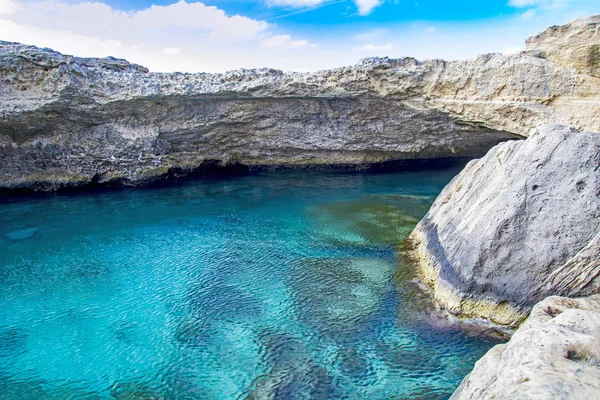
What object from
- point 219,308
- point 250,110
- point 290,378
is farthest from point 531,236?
point 250,110

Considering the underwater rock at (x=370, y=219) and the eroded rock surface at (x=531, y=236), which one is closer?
the eroded rock surface at (x=531, y=236)

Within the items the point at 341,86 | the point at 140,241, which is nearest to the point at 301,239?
the point at 140,241

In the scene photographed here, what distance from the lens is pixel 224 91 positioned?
15211mm

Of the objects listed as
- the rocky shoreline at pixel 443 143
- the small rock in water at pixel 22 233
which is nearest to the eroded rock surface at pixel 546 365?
the rocky shoreline at pixel 443 143

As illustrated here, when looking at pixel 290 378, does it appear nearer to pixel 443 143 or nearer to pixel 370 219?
pixel 370 219

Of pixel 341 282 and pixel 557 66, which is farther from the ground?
pixel 557 66

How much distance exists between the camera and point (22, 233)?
39.2 feet

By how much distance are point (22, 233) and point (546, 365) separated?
42.5ft

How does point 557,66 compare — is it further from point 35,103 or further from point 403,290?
point 35,103

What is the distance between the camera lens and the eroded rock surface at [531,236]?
6203mm

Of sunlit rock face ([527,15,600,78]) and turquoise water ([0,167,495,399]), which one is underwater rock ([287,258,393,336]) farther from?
sunlit rock face ([527,15,600,78])

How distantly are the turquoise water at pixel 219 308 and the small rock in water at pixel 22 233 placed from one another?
57mm

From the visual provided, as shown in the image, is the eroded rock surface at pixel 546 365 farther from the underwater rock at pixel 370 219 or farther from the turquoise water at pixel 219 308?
the underwater rock at pixel 370 219

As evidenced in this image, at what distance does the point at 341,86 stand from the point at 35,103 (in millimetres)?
10139
